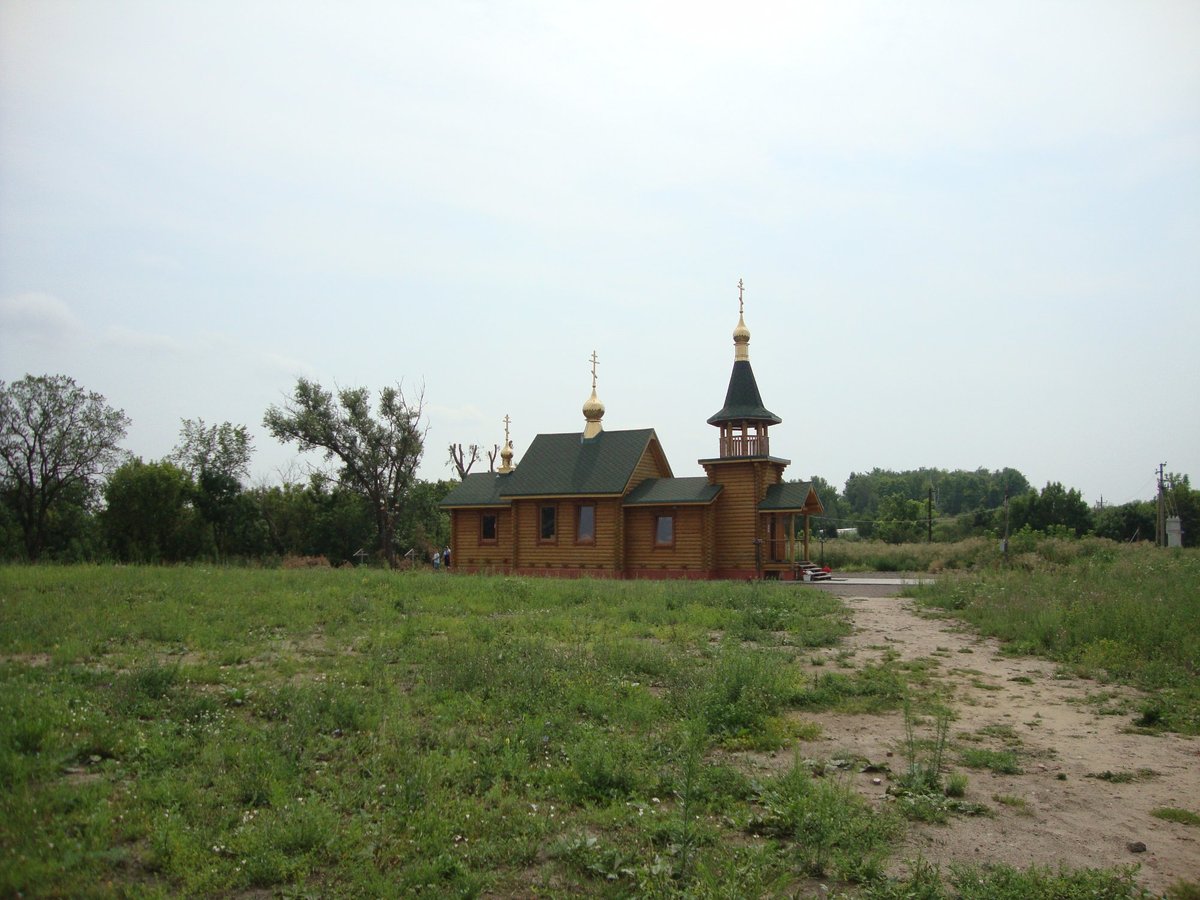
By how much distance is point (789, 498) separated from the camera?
30719 mm

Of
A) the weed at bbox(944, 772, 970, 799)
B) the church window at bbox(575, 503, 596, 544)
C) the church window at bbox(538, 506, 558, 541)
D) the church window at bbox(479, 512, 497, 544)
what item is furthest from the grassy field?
the church window at bbox(479, 512, 497, 544)

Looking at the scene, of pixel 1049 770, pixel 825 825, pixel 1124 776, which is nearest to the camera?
pixel 825 825

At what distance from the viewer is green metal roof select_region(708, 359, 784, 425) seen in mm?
32125

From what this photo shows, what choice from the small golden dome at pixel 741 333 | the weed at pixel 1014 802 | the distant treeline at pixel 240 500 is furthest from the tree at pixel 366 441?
the weed at pixel 1014 802

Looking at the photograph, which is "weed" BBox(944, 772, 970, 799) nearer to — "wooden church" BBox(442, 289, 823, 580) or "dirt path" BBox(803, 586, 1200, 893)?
"dirt path" BBox(803, 586, 1200, 893)

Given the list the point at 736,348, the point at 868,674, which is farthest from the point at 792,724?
the point at 736,348

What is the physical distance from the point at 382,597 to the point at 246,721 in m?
8.87

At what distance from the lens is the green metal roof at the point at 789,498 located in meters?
30.5

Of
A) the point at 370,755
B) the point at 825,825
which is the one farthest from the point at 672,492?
the point at 825,825

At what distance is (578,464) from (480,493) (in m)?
4.36

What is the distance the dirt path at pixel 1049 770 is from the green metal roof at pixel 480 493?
22743 millimetres

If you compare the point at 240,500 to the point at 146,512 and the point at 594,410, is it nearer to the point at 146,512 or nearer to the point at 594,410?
the point at 146,512

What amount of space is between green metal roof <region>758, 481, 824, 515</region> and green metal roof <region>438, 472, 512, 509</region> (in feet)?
32.9

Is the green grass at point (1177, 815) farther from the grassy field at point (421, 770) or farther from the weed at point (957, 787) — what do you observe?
the grassy field at point (421, 770)
